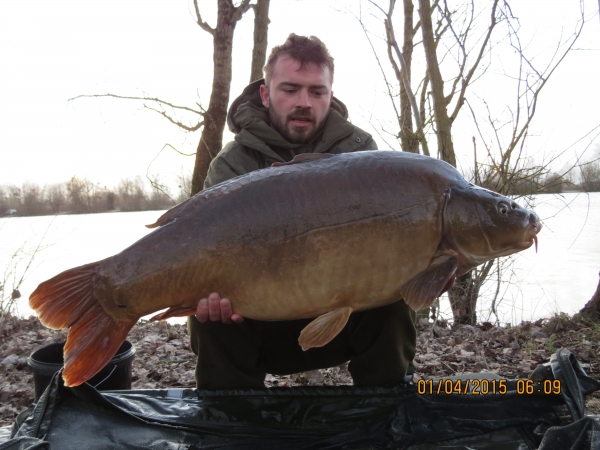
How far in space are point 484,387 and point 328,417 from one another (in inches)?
21.6

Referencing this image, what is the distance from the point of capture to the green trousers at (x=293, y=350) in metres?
1.85

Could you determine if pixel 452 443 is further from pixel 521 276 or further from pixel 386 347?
pixel 521 276

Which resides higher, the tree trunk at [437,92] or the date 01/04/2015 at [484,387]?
the tree trunk at [437,92]

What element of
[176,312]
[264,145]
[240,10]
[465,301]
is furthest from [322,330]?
[240,10]

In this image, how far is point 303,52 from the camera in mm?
2324

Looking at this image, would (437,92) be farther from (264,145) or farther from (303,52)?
(264,145)

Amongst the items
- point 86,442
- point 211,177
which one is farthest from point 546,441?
point 211,177

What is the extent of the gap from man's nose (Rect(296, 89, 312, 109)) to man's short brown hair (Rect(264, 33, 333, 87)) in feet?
0.41

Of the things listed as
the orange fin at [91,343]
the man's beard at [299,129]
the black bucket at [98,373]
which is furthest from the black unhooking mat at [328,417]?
the man's beard at [299,129]

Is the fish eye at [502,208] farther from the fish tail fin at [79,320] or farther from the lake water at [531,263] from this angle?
the lake water at [531,263]

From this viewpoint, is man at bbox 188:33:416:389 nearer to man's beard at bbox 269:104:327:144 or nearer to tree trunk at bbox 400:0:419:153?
man's beard at bbox 269:104:327:144

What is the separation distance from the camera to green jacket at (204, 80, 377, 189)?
7.30 feet

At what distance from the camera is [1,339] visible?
3748 mm

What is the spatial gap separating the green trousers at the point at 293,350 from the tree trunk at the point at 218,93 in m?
2.63
